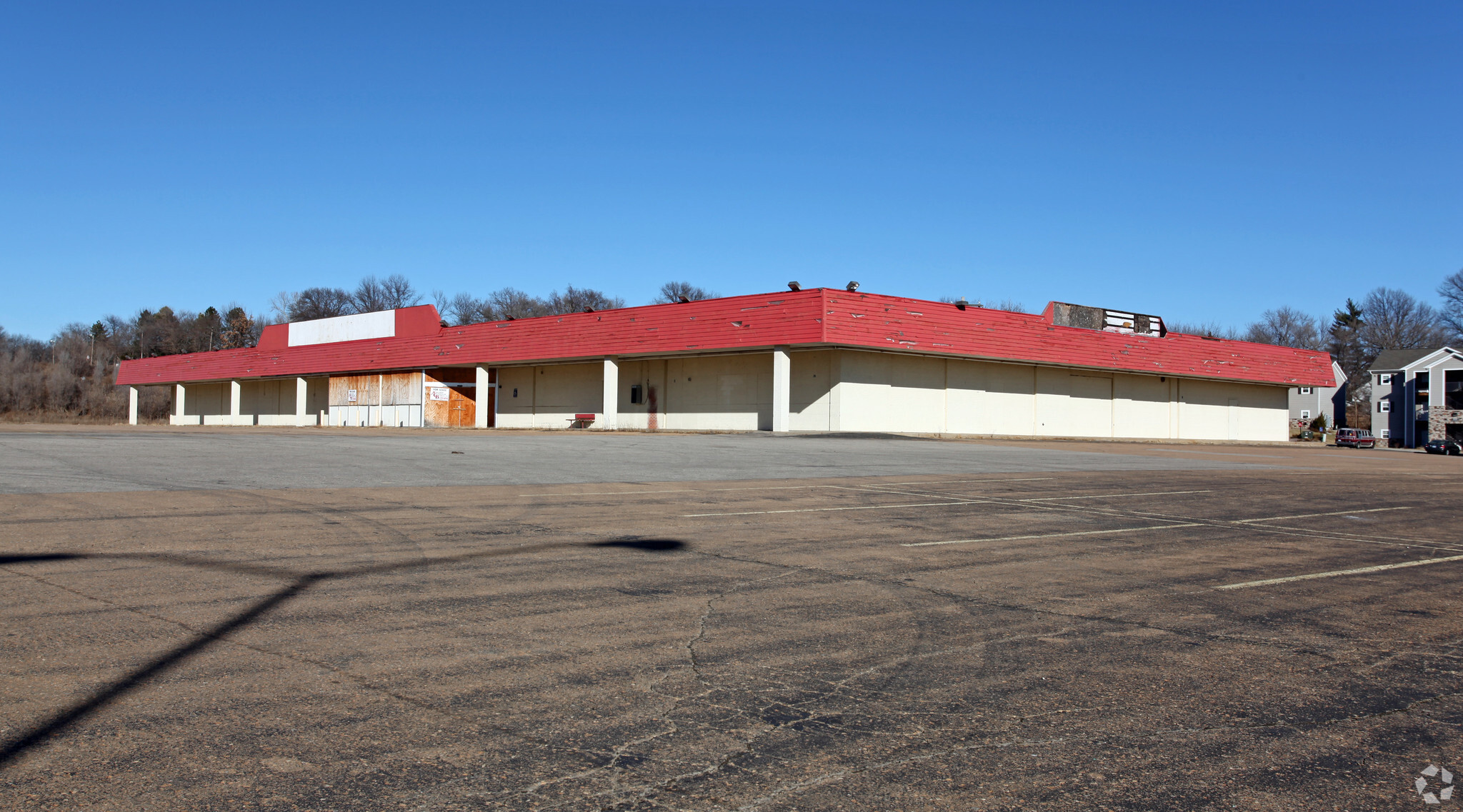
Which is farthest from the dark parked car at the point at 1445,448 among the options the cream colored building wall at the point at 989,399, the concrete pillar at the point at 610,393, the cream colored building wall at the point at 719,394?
the concrete pillar at the point at 610,393

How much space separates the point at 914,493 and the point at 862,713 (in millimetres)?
10413

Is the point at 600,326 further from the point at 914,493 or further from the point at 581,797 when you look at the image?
the point at 581,797

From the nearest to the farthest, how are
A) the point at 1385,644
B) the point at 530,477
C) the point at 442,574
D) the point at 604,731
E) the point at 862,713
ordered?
the point at 604,731 < the point at 862,713 < the point at 1385,644 < the point at 442,574 < the point at 530,477

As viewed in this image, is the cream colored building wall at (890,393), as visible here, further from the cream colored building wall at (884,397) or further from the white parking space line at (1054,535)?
the white parking space line at (1054,535)

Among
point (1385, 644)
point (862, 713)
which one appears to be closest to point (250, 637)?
point (862, 713)

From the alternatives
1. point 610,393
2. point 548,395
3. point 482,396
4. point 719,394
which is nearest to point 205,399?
point 482,396

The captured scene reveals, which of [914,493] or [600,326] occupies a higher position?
[600,326]

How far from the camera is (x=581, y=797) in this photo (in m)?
3.20

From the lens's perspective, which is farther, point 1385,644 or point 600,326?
point 600,326

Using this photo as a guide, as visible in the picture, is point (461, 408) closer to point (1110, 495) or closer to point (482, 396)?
point (482, 396)

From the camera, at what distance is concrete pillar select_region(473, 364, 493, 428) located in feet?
162

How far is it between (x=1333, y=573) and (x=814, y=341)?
92.1ft

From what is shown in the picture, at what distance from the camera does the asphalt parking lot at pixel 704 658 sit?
11.1 feet

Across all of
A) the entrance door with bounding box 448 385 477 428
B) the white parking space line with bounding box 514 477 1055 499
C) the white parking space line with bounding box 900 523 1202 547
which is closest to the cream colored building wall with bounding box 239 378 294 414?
the entrance door with bounding box 448 385 477 428
